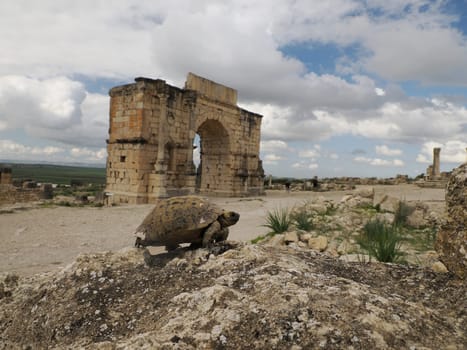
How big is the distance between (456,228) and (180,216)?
2.58 m

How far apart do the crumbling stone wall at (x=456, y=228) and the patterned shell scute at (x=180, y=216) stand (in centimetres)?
223

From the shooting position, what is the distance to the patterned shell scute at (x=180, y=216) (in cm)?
370

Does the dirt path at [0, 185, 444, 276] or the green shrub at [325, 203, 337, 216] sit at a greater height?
the green shrub at [325, 203, 337, 216]

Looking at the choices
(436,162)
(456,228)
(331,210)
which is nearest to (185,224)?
(456,228)

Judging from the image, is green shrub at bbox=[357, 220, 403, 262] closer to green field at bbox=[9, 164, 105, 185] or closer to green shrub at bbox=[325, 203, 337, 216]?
green shrub at bbox=[325, 203, 337, 216]

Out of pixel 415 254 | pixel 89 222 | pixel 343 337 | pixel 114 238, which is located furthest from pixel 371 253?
pixel 89 222

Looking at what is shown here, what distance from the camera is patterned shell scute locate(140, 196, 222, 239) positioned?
3.70m

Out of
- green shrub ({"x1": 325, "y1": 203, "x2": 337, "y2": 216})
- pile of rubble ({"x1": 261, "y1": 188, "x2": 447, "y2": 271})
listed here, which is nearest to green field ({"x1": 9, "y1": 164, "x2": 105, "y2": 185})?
green shrub ({"x1": 325, "y1": 203, "x2": 337, "y2": 216})

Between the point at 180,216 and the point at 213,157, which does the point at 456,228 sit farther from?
the point at 213,157

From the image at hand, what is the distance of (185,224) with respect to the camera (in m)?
3.70

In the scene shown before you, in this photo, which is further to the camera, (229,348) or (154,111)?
(154,111)

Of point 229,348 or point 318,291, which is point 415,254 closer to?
point 318,291

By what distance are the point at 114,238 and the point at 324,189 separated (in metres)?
20.1

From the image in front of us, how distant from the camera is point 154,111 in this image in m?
14.7
